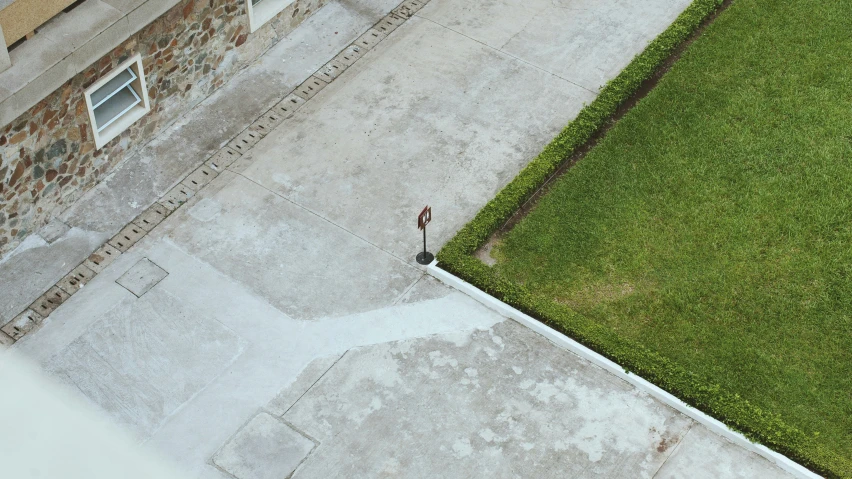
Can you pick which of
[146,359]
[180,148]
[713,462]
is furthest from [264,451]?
[180,148]

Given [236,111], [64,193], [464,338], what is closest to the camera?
[464,338]

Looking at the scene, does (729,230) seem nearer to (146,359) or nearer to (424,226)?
(424,226)

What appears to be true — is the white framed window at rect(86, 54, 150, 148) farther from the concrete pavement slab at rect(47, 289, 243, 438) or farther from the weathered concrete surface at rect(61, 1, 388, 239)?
the concrete pavement slab at rect(47, 289, 243, 438)

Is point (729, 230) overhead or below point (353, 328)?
overhead

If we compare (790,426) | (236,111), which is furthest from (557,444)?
(236,111)

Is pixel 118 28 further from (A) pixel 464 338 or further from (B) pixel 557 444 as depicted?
(B) pixel 557 444

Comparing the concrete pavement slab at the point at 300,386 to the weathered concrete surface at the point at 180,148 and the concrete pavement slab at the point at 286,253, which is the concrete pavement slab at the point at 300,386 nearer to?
the concrete pavement slab at the point at 286,253
